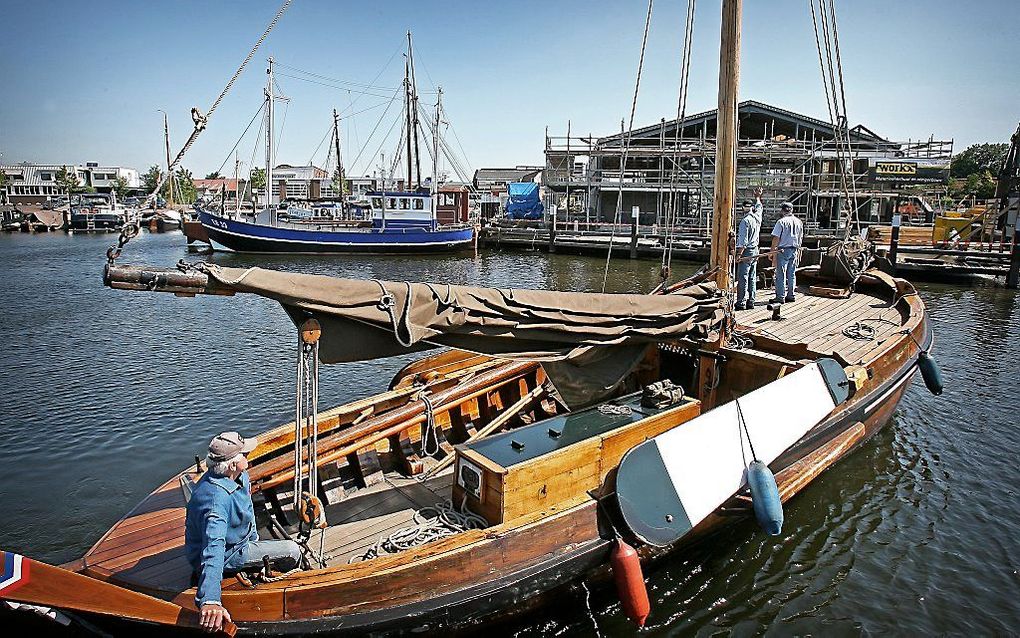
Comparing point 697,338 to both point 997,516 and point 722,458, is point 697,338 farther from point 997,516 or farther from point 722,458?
point 997,516

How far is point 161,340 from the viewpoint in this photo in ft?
50.2

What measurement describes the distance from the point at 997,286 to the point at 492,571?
26339 millimetres

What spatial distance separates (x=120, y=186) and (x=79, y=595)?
107 meters

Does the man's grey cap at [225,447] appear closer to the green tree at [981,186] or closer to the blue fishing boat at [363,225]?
the blue fishing boat at [363,225]

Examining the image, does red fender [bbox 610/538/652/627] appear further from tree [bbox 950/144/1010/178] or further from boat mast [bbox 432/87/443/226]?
tree [bbox 950/144/1010/178]

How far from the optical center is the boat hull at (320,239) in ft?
118

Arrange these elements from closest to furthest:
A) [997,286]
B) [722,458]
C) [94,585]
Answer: [94,585]
[722,458]
[997,286]

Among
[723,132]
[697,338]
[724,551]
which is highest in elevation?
[723,132]

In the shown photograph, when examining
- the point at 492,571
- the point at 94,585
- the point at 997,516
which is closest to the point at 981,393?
the point at 997,516

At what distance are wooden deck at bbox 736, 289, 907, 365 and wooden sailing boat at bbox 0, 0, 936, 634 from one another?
0.42m

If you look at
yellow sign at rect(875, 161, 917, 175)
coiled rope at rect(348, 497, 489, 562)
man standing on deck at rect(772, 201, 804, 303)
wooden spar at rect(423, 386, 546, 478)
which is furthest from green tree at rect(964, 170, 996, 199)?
coiled rope at rect(348, 497, 489, 562)

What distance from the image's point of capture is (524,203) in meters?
50.2

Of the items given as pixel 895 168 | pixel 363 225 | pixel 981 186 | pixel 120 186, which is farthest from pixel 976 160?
pixel 120 186

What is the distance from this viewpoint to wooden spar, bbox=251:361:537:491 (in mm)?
5289
